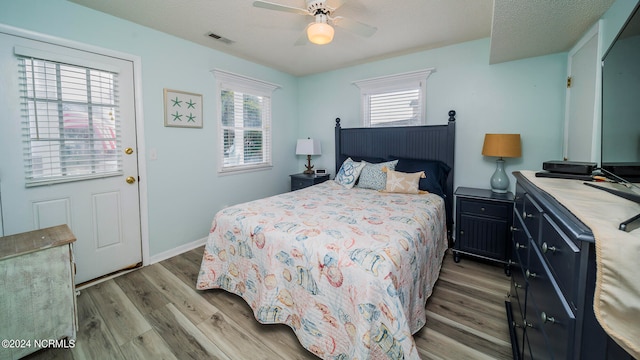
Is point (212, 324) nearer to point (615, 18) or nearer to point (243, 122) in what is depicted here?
point (243, 122)

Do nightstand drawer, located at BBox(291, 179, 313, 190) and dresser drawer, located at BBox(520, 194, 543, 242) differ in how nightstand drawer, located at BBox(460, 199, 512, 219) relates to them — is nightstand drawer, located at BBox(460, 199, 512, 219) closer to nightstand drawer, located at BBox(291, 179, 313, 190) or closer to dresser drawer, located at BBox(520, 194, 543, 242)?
dresser drawer, located at BBox(520, 194, 543, 242)

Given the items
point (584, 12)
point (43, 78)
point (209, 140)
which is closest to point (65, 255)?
point (43, 78)

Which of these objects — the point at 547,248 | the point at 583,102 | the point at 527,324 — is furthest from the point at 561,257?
the point at 583,102

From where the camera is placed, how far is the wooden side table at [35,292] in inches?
58.8

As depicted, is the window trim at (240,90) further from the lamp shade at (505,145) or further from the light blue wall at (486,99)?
the lamp shade at (505,145)

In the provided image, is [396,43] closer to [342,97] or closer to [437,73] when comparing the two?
[437,73]

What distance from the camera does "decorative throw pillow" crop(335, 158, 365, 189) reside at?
10.7 feet

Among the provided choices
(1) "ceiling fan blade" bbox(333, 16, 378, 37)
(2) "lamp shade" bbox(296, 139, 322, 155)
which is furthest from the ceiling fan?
(2) "lamp shade" bbox(296, 139, 322, 155)

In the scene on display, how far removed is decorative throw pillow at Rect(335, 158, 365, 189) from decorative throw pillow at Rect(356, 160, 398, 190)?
0.06m

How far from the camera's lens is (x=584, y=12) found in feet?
5.88

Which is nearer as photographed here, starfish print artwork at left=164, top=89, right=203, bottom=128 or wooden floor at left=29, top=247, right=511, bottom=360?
wooden floor at left=29, top=247, right=511, bottom=360

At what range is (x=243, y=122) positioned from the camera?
147 inches

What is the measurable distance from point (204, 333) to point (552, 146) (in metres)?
3.58

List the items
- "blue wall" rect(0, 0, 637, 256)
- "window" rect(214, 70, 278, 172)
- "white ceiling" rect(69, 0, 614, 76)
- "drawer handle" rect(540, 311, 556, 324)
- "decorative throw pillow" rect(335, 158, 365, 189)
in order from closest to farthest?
"drawer handle" rect(540, 311, 556, 324)
"white ceiling" rect(69, 0, 614, 76)
"blue wall" rect(0, 0, 637, 256)
"decorative throw pillow" rect(335, 158, 365, 189)
"window" rect(214, 70, 278, 172)
